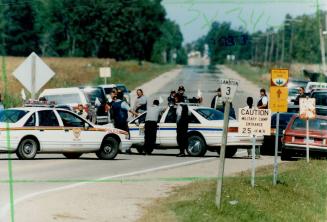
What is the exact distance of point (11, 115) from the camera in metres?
22.5

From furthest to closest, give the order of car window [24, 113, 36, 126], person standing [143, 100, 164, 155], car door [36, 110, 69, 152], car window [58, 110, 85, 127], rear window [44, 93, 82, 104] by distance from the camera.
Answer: rear window [44, 93, 82, 104] → person standing [143, 100, 164, 155] → car window [58, 110, 85, 127] → car door [36, 110, 69, 152] → car window [24, 113, 36, 126]

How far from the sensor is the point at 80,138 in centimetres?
2309

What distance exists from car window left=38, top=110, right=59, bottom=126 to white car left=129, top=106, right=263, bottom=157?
316cm

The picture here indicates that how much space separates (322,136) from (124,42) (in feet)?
195

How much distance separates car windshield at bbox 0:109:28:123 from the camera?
73.2 ft

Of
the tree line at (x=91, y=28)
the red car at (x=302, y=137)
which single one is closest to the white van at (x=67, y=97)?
the red car at (x=302, y=137)

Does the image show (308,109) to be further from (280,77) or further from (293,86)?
(293,86)

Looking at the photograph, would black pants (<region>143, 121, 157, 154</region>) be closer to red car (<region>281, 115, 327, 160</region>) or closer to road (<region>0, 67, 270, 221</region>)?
road (<region>0, 67, 270, 221</region>)

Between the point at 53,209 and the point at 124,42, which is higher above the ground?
the point at 124,42

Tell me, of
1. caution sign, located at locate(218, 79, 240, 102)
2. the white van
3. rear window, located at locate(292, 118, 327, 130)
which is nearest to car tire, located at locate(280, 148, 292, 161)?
rear window, located at locate(292, 118, 327, 130)

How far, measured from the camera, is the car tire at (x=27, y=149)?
2223 cm

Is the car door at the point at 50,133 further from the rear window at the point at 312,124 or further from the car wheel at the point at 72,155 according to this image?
the rear window at the point at 312,124

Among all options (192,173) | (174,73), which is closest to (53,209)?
(192,173)

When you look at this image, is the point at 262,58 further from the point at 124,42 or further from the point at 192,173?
the point at 192,173
